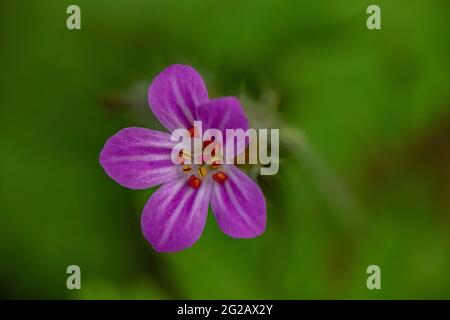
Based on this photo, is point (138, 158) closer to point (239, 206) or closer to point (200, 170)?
point (200, 170)

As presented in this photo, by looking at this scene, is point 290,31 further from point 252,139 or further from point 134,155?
point 134,155

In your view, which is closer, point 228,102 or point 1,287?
point 228,102

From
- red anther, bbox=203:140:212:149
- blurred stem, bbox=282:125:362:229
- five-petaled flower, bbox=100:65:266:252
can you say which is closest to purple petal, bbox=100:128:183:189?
five-petaled flower, bbox=100:65:266:252

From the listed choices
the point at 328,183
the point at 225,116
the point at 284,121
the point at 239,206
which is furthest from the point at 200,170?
the point at 328,183

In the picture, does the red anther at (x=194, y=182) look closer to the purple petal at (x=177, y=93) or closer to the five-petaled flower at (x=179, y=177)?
the five-petaled flower at (x=179, y=177)
